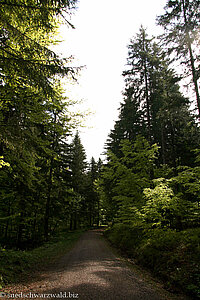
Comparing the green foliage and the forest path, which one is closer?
the forest path

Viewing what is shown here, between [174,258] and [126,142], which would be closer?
[174,258]

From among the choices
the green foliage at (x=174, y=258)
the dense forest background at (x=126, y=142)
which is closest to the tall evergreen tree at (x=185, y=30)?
the dense forest background at (x=126, y=142)

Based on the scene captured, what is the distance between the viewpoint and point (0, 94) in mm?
6859

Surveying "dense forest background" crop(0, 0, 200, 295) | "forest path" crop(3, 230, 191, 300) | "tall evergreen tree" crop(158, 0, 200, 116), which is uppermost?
"tall evergreen tree" crop(158, 0, 200, 116)

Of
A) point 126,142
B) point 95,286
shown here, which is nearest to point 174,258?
point 95,286

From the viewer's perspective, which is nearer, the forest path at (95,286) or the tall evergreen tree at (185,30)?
the forest path at (95,286)

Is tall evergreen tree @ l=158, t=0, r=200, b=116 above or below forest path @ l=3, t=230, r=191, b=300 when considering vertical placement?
above

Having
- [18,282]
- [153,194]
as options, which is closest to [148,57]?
[153,194]

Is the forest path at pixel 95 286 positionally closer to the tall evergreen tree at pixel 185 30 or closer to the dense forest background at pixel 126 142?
the dense forest background at pixel 126 142

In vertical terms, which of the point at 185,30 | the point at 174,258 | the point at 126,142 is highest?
the point at 185,30

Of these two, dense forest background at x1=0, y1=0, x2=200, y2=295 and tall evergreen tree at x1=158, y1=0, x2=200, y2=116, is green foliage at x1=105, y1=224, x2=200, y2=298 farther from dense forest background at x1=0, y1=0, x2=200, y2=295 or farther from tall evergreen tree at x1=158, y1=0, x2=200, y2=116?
tall evergreen tree at x1=158, y1=0, x2=200, y2=116

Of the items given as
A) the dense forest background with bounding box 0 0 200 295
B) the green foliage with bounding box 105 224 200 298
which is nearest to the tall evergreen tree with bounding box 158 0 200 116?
the dense forest background with bounding box 0 0 200 295

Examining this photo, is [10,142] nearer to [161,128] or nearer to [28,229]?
[28,229]

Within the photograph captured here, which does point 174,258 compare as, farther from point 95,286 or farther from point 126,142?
point 126,142
